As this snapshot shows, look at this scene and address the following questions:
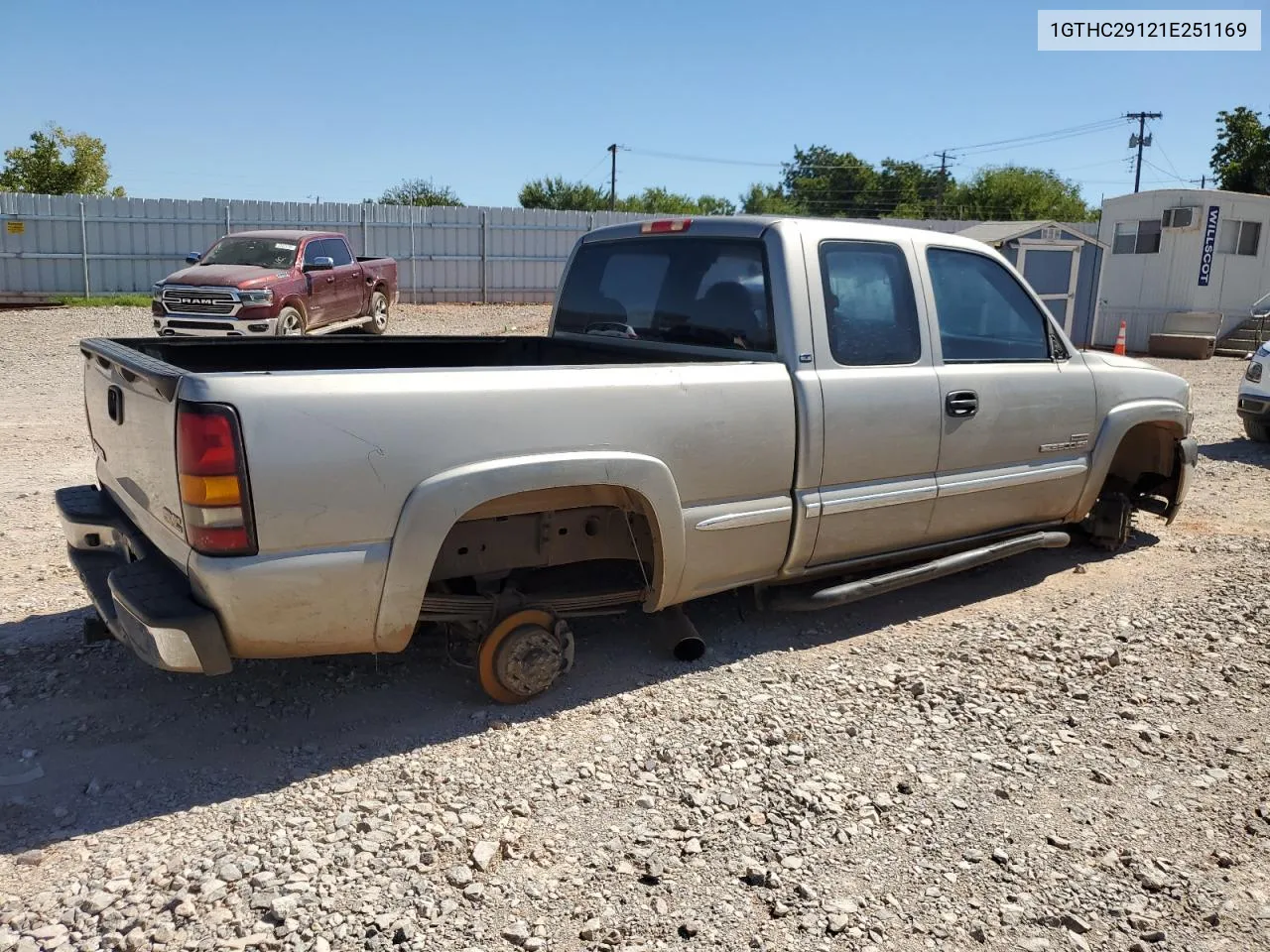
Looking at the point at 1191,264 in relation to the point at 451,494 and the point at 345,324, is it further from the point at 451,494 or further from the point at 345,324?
the point at 451,494

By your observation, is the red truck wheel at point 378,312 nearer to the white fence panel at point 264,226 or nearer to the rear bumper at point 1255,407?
the white fence panel at point 264,226

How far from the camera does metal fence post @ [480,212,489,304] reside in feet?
89.6

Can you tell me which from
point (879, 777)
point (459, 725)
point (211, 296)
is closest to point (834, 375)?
point (879, 777)

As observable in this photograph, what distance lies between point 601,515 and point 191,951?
213 cm

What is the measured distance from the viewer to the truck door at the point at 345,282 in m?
17.1

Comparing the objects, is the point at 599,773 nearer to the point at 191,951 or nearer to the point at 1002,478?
the point at 191,951

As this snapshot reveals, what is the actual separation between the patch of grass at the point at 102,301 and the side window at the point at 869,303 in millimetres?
21045

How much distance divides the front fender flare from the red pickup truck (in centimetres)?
1044

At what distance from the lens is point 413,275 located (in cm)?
2673

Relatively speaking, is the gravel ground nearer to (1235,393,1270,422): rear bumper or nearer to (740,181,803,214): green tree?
(1235,393,1270,422): rear bumper

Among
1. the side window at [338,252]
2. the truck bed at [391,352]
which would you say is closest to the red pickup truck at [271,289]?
the side window at [338,252]

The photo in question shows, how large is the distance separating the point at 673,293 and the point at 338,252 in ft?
45.8

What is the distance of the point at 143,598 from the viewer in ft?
10.8

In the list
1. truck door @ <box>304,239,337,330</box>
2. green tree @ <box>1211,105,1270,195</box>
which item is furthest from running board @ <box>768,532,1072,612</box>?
green tree @ <box>1211,105,1270,195</box>
